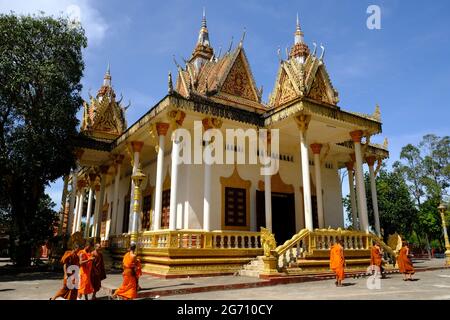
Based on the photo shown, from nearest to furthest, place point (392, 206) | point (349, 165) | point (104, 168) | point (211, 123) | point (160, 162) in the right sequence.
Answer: point (160, 162), point (211, 123), point (349, 165), point (104, 168), point (392, 206)

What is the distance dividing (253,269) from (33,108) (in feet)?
33.9

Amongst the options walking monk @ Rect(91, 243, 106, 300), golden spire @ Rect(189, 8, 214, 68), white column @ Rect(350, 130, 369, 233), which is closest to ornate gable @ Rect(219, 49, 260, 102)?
golden spire @ Rect(189, 8, 214, 68)

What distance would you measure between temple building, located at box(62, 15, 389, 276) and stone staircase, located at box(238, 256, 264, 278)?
169mm

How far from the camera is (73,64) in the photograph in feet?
48.8

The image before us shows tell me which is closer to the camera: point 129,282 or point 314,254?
point 129,282

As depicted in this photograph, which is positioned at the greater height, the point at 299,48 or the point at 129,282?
the point at 299,48

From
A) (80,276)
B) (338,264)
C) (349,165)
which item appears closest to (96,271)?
(80,276)

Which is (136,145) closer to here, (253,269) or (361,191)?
(253,269)

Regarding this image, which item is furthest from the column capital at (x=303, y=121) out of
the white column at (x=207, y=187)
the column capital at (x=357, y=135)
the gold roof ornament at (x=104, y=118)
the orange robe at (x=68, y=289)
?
the gold roof ornament at (x=104, y=118)

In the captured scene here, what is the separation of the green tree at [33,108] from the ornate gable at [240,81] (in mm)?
6558

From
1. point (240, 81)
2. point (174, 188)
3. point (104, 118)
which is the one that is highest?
point (240, 81)

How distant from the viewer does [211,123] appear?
13.6m

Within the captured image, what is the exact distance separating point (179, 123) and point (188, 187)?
2781mm

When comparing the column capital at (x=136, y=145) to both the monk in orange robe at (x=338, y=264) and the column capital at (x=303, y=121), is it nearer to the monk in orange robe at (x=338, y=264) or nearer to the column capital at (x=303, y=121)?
the column capital at (x=303, y=121)
